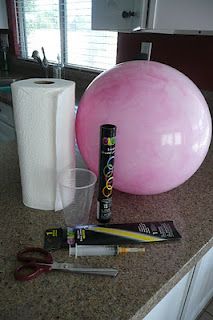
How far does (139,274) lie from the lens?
0.41 metres

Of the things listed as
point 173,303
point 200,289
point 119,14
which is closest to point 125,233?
point 173,303

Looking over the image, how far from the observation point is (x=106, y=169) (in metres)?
0.49

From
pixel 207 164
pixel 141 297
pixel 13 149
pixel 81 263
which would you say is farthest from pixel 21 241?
pixel 207 164

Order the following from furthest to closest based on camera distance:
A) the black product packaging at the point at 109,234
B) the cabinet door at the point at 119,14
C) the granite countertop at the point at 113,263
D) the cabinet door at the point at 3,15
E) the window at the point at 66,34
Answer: the cabinet door at the point at 3,15
the window at the point at 66,34
the cabinet door at the point at 119,14
the black product packaging at the point at 109,234
the granite countertop at the point at 113,263

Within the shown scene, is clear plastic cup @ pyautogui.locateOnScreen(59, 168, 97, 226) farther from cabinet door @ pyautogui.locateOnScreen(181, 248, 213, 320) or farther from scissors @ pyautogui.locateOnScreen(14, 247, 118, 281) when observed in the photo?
cabinet door @ pyautogui.locateOnScreen(181, 248, 213, 320)

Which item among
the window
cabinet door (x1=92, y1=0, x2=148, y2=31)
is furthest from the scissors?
the window

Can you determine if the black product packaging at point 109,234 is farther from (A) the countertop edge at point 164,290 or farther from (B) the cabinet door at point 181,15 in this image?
(B) the cabinet door at point 181,15

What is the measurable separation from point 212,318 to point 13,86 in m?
1.25

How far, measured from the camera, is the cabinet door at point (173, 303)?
0.59 meters

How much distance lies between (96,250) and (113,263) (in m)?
0.04

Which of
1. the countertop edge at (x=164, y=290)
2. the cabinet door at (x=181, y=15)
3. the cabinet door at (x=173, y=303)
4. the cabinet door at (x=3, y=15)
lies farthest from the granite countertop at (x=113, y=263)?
the cabinet door at (x=3, y=15)

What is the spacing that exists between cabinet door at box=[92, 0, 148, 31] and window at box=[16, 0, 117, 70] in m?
0.52

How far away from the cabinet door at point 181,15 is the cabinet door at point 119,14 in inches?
2.2

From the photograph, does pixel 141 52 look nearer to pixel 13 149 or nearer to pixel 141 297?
pixel 13 149
